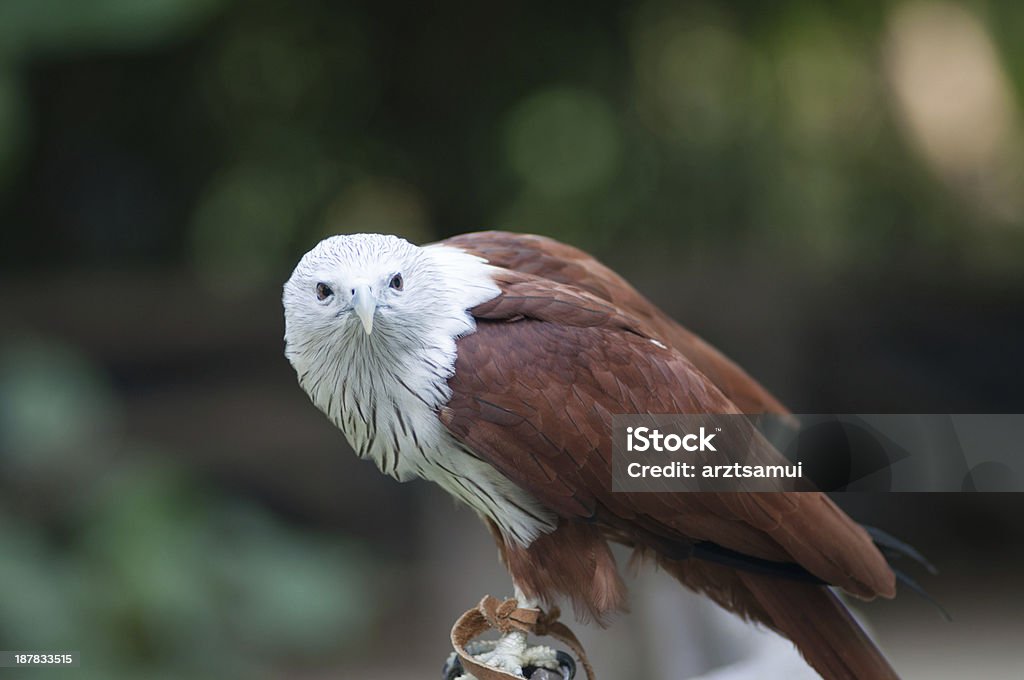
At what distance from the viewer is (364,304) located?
4.80 feet

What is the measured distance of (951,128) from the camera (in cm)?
411

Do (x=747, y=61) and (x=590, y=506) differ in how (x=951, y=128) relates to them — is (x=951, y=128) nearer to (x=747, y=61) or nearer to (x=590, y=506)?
(x=747, y=61)

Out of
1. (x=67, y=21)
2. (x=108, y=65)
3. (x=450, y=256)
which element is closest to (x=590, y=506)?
(x=450, y=256)

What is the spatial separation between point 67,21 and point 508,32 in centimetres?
192

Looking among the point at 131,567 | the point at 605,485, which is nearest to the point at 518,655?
the point at 605,485

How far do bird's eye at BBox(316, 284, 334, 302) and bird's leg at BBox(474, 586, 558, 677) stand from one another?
24.1 inches

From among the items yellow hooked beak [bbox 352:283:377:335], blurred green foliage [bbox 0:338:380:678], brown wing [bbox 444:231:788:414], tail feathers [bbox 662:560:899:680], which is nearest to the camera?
yellow hooked beak [bbox 352:283:377:335]

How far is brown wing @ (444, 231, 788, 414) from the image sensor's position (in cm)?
182

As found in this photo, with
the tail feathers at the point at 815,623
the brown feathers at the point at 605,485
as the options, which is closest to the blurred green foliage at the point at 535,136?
the brown feathers at the point at 605,485

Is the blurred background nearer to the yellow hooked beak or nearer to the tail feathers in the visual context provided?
the tail feathers

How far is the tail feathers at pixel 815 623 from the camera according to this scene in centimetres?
169

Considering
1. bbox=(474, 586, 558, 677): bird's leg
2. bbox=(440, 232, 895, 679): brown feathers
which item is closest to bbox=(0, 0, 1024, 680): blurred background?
bbox=(474, 586, 558, 677): bird's leg

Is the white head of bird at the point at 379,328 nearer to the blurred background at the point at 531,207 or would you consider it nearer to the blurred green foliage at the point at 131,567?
the blurred green foliage at the point at 131,567

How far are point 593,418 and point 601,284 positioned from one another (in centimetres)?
33
